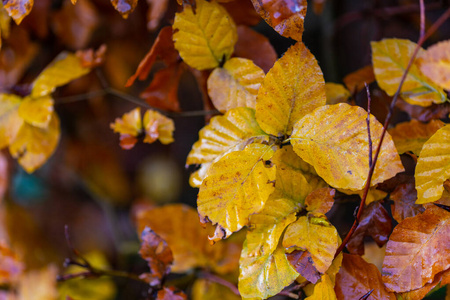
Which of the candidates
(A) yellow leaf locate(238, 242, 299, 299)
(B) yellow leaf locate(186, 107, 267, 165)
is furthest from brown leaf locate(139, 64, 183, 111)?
(A) yellow leaf locate(238, 242, 299, 299)

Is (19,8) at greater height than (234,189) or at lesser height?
greater

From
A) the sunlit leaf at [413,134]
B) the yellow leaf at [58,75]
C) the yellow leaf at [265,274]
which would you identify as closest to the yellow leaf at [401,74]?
the sunlit leaf at [413,134]

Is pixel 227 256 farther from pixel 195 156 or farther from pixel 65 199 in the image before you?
pixel 65 199

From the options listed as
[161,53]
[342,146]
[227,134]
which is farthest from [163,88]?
[342,146]

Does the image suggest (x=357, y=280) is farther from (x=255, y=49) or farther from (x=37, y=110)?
(x=37, y=110)

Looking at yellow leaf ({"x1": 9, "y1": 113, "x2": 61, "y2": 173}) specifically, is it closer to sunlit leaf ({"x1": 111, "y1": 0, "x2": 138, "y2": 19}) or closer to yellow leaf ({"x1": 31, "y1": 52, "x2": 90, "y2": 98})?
yellow leaf ({"x1": 31, "y1": 52, "x2": 90, "y2": 98})
